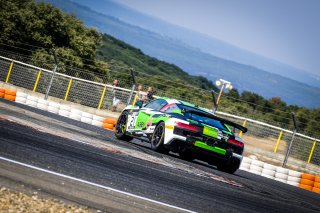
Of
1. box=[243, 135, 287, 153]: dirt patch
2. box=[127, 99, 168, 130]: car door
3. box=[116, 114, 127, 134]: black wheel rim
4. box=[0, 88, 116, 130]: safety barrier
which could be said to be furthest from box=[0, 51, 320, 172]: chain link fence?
box=[127, 99, 168, 130]: car door

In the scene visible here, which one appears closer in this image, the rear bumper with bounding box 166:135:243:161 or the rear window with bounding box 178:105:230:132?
the rear bumper with bounding box 166:135:243:161

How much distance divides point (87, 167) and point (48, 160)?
504 mm

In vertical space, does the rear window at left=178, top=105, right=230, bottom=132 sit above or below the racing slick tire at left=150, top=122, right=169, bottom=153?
above

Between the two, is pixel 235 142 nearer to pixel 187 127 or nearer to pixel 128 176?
pixel 187 127

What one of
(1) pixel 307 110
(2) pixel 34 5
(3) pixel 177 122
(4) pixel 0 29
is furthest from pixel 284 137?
(1) pixel 307 110

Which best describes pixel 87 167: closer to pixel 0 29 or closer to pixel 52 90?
pixel 52 90

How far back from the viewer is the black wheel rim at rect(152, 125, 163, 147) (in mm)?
11474

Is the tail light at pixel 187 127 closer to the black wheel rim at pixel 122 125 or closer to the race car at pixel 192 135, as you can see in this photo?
the race car at pixel 192 135

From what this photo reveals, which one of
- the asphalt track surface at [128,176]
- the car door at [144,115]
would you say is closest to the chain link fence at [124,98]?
the car door at [144,115]

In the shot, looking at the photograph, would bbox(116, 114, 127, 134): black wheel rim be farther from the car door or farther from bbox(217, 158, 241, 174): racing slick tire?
bbox(217, 158, 241, 174): racing slick tire

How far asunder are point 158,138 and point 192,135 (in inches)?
35.9

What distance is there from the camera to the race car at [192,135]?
10969 millimetres

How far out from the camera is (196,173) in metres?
9.84

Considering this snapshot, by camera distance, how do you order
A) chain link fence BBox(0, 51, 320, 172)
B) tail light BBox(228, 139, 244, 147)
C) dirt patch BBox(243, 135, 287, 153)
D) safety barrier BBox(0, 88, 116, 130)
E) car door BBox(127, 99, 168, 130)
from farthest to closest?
safety barrier BBox(0, 88, 116, 130)
dirt patch BBox(243, 135, 287, 153)
chain link fence BBox(0, 51, 320, 172)
car door BBox(127, 99, 168, 130)
tail light BBox(228, 139, 244, 147)
